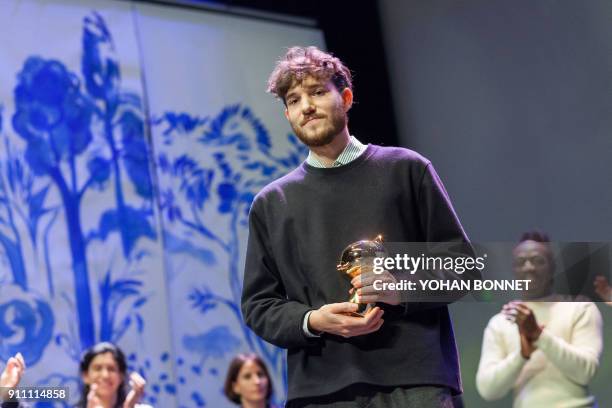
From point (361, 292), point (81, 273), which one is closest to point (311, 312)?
point (361, 292)

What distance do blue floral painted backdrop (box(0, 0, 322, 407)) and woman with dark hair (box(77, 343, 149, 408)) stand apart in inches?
7.2

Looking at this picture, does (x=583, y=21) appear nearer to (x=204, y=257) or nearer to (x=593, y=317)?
(x=593, y=317)

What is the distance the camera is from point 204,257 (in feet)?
14.1

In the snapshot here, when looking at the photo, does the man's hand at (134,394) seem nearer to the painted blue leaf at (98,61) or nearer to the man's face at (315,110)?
the man's face at (315,110)

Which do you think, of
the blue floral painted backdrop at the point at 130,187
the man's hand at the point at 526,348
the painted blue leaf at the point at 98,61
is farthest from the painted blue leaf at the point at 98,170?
the man's hand at the point at 526,348

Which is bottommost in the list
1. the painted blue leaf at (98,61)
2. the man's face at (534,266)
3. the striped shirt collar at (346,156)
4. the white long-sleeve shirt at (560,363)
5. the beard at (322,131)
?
the white long-sleeve shirt at (560,363)

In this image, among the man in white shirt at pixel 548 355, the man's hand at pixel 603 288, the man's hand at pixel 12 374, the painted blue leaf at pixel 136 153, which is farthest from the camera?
the painted blue leaf at pixel 136 153

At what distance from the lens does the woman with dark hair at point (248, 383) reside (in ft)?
12.8

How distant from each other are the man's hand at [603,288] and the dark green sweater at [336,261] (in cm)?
56

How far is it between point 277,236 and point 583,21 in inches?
100

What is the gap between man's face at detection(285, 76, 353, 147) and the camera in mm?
1925

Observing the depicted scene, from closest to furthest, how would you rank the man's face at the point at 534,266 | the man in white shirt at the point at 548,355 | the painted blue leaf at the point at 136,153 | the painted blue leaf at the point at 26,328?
the man's face at the point at 534,266
the man in white shirt at the point at 548,355
the painted blue leaf at the point at 26,328
the painted blue leaf at the point at 136,153

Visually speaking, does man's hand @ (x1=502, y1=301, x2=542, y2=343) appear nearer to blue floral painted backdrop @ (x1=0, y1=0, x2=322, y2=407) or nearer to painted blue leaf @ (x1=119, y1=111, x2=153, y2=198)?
blue floral painted backdrop @ (x1=0, y1=0, x2=322, y2=407)

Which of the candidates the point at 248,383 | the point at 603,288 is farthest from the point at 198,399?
the point at 603,288
